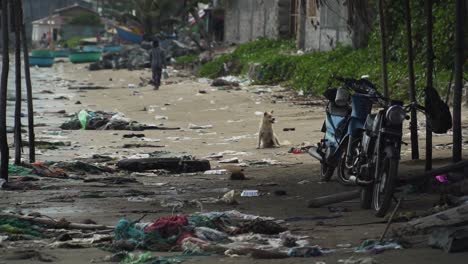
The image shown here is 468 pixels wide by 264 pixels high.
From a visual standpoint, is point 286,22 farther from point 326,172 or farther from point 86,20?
point 86,20

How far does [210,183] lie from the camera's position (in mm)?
10711

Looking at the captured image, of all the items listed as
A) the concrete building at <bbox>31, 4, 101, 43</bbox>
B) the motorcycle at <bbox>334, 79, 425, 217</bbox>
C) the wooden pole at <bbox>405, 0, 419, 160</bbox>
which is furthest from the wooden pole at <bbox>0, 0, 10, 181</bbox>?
the concrete building at <bbox>31, 4, 101, 43</bbox>

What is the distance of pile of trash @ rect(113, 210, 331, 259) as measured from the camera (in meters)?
6.41

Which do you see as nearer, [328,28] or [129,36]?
[328,28]

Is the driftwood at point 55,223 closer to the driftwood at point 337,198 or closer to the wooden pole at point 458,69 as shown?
the driftwood at point 337,198

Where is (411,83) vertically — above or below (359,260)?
above

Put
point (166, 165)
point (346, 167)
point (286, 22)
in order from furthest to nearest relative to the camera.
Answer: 1. point (286, 22)
2. point (166, 165)
3. point (346, 167)

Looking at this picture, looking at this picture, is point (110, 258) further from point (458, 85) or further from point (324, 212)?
point (458, 85)

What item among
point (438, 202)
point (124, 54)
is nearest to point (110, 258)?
point (438, 202)

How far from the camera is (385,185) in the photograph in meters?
7.80

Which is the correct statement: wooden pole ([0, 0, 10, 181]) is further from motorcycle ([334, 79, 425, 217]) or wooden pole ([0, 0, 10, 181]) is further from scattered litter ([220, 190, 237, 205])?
motorcycle ([334, 79, 425, 217])

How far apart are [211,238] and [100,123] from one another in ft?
42.9

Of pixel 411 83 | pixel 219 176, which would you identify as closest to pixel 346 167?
pixel 411 83

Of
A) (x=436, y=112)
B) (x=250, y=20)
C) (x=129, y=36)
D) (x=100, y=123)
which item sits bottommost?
(x=100, y=123)
